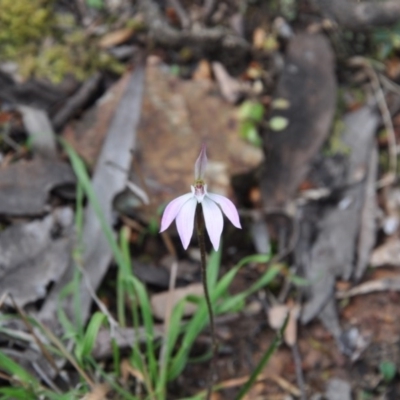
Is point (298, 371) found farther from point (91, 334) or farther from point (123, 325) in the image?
point (91, 334)

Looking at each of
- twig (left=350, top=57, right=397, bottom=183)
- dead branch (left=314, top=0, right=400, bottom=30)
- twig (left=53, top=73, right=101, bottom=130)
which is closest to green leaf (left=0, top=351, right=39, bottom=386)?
→ twig (left=53, top=73, right=101, bottom=130)

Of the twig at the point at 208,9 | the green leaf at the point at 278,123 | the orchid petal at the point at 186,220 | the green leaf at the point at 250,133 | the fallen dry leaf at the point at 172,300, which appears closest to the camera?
the orchid petal at the point at 186,220

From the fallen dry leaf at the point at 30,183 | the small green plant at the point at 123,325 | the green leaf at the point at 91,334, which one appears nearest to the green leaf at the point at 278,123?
the small green plant at the point at 123,325

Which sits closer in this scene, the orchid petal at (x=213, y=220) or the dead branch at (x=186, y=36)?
the orchid petal at (x=213, y=220)

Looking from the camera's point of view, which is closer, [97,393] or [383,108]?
[97,393]

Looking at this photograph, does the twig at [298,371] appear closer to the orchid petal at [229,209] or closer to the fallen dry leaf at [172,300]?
the fallen dry leaf at [172,300]

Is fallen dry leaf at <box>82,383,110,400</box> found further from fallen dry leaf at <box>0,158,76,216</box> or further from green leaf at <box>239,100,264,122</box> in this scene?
green leaf at <box>239,100,264,122</box>

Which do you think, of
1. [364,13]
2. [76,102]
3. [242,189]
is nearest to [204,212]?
[242,189]
